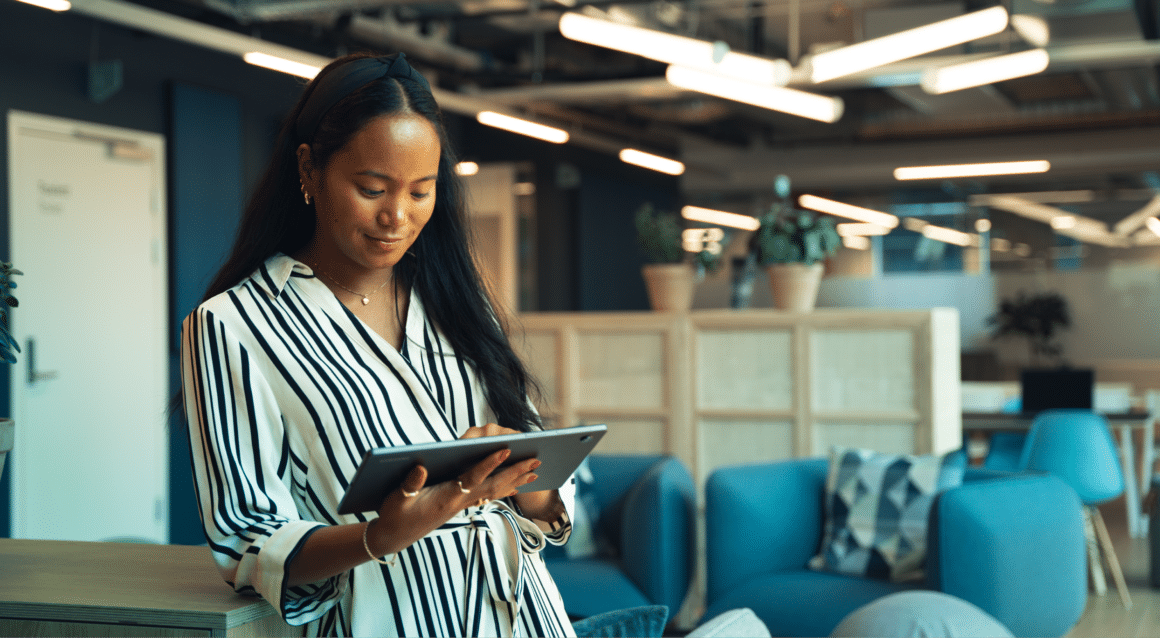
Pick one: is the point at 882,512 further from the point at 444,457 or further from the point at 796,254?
the point at 444,457

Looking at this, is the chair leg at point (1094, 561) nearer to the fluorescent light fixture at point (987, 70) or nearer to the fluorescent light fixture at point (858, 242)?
the fluorescent light fixture at point (987, 70)

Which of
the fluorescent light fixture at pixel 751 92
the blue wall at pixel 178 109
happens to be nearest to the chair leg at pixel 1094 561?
the fluorescent light fixture at pixel 751 92

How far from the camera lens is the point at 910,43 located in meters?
5.01

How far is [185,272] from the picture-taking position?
23.2ft

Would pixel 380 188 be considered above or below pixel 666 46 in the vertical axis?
below

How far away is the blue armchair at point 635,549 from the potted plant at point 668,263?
1339mm

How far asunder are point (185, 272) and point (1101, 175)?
10.0 m

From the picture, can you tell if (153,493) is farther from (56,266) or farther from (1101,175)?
(1101,175)

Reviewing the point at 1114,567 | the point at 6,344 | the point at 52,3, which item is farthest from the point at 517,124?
the point at 6,344

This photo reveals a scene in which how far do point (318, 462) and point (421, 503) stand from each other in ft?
0.61

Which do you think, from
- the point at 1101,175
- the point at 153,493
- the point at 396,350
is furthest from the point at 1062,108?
the point at 396,350

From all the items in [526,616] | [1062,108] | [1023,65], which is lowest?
[526,616]

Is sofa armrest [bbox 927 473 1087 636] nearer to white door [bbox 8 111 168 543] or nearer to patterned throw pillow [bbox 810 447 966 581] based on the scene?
patterned throw pillow [bbox 810 447 966 581]

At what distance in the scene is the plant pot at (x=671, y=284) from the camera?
5512mm
